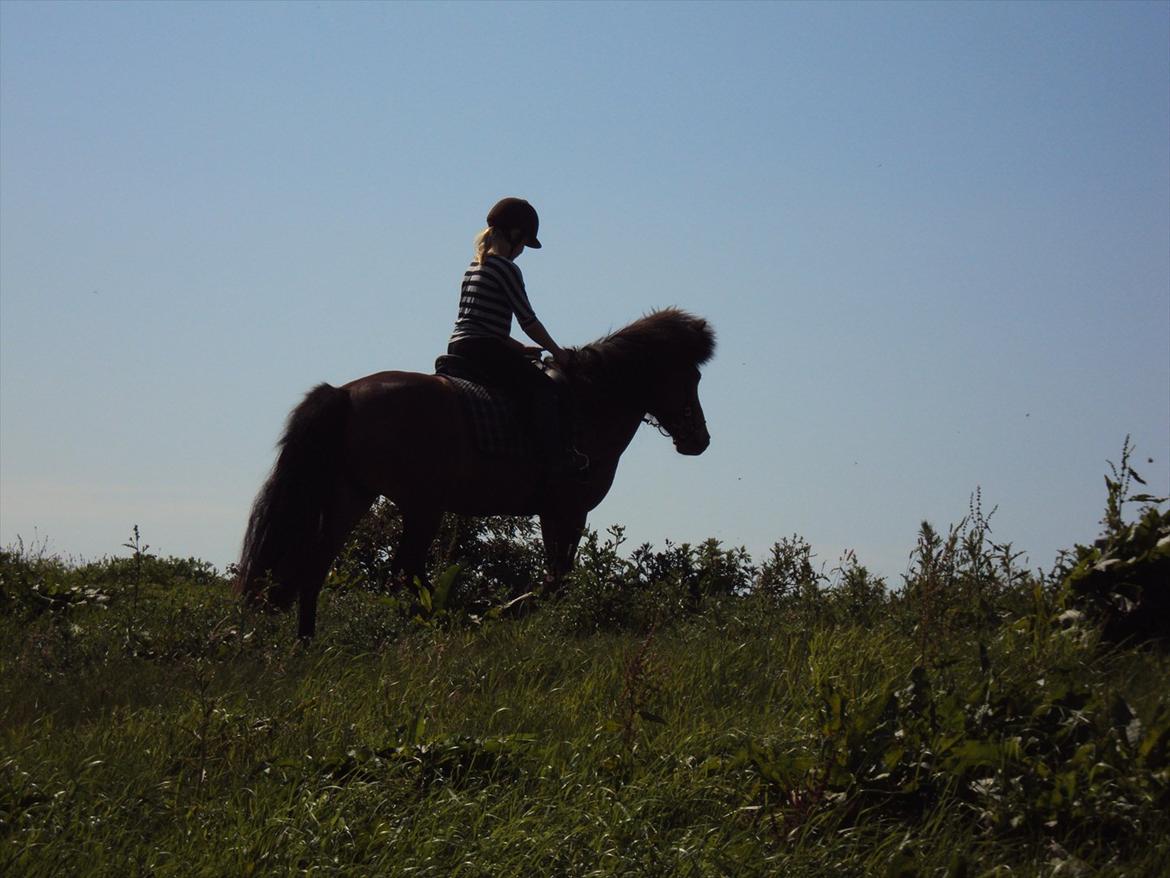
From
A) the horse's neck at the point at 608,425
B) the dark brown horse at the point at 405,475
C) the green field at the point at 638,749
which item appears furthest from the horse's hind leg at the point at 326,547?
the horse's neck at the point at 608,425

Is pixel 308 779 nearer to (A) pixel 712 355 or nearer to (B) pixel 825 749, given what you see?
(B) pixel 825 749

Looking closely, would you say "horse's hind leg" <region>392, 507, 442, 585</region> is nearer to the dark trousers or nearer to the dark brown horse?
the dark brown horse

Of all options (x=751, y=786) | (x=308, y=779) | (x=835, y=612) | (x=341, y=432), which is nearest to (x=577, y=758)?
(x=751, y=786)

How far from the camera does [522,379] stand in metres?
9.75

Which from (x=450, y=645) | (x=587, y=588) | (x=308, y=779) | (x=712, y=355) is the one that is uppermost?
(x=712, y=355)

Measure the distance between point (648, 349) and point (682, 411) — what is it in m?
0.77

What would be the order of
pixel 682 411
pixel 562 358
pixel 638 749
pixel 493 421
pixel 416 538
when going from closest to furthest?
pixel 638 749 < pixel 416 538 < pixel 493 421 < pixel 562 358 < pixel 682 411

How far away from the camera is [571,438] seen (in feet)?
33.0

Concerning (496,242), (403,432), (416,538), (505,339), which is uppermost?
(496,242)

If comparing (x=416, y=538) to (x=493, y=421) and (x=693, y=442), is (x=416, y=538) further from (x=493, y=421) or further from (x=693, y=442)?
(x=693, y=442)

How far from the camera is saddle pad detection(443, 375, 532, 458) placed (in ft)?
30.8

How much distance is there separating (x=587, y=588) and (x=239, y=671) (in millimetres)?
2487

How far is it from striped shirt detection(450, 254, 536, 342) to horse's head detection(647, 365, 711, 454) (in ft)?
5.73

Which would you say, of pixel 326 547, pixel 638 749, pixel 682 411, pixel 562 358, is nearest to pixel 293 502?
pixel 326 547
